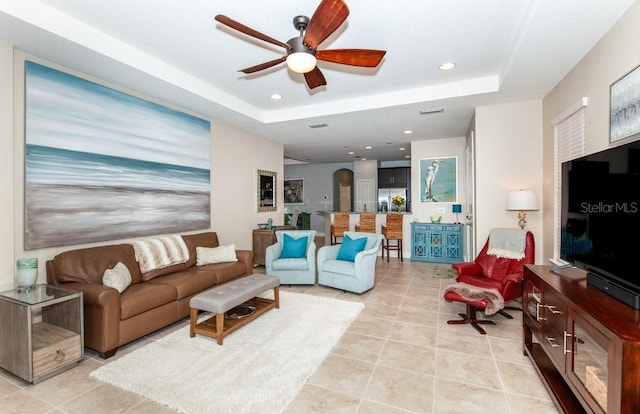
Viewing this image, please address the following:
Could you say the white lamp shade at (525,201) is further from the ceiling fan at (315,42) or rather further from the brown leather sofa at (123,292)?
the brown leather sofa at (123,292)

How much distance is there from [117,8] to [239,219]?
369 centimetres

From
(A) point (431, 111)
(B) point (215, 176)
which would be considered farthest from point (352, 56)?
(B) point (215, 176)

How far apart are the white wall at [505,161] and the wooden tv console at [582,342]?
1.89m

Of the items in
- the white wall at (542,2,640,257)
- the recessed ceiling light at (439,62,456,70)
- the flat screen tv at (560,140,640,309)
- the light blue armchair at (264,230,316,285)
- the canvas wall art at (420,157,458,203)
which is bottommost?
the light blue armchair at (264,230,316,285)

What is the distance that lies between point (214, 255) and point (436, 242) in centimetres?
467

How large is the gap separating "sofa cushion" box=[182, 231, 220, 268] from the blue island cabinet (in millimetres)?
4333

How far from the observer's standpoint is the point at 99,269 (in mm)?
3020

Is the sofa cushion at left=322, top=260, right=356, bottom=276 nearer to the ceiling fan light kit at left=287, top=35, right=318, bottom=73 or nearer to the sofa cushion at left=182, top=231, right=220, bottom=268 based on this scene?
the sofa cushion at left=182, top=231, right=220, bottom=268

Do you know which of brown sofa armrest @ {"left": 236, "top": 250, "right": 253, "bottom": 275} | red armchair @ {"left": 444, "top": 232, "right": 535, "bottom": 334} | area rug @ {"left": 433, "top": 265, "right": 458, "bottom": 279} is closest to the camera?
red armchair @ {"left": 444, "top": 232, "right": 535, "bottom": 334}

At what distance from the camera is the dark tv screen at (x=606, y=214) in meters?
1.64

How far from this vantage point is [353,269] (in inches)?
167

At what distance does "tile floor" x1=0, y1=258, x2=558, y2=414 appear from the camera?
1.97 meters

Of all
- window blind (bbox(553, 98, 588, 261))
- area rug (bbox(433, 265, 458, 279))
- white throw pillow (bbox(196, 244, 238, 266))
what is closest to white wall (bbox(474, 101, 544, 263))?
window blind (bbox(553, 98, 588, 261))

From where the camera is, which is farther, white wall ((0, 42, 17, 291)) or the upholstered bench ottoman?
the upholstered bench ottoman
